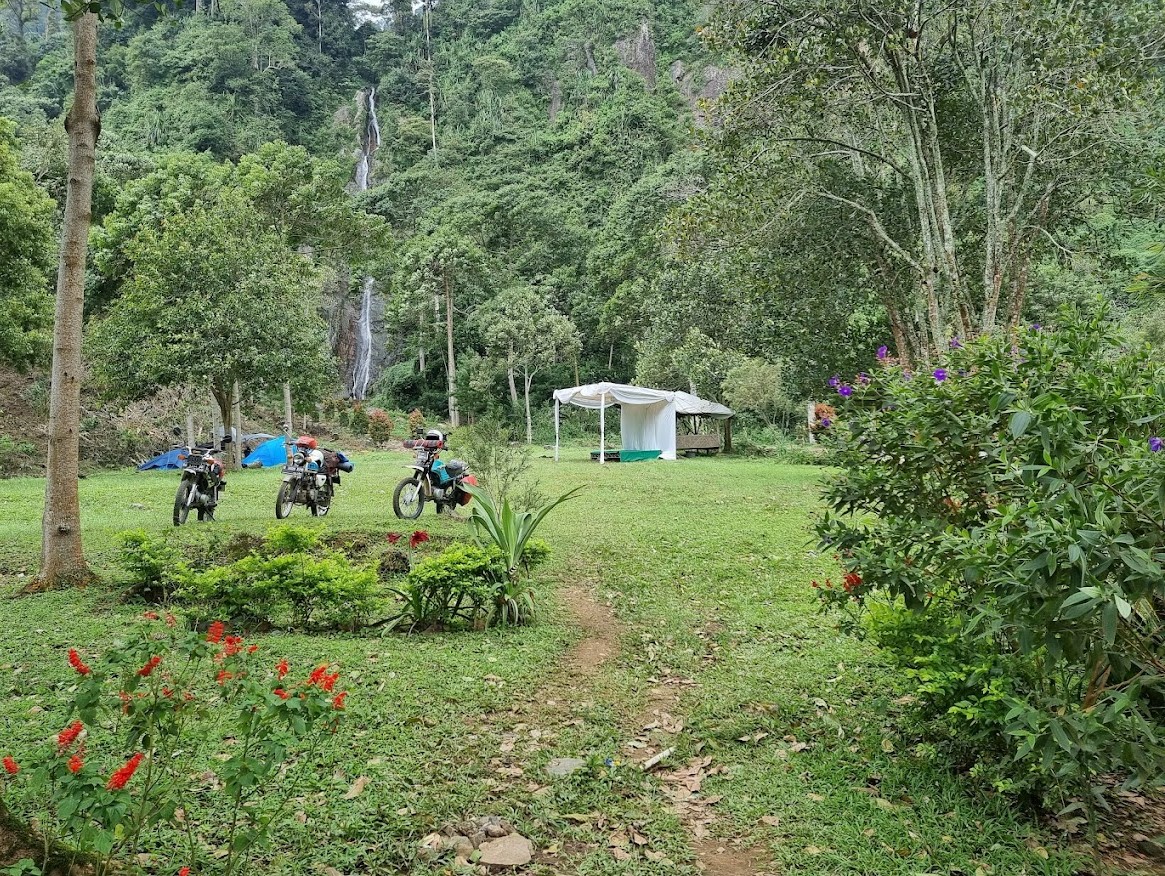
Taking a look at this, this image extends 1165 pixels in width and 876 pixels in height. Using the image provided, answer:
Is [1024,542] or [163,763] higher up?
[1024,542]

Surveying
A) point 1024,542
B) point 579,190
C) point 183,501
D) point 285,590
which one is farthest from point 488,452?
point 579,190

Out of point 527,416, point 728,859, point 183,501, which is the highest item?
point 527,416

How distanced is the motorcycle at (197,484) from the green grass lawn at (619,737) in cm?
151

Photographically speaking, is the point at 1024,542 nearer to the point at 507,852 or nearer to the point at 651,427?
the point at 507,852

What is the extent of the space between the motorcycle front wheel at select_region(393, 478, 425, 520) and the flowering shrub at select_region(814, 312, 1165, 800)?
6625 millimetres

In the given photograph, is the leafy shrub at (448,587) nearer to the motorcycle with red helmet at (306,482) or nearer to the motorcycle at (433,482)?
the motorcycle at (433,482)

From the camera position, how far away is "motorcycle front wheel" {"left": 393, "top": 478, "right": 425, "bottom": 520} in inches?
358

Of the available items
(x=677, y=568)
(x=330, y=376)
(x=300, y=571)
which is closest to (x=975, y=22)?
(x=677, y=568)

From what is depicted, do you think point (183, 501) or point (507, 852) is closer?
point (507, 852)

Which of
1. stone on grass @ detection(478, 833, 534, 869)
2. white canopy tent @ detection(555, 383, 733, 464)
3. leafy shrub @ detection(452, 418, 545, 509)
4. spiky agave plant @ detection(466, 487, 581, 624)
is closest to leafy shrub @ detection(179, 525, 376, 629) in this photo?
spiky agave plant @ detection(466, 487, 581, 624)

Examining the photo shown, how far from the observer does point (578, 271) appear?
37.9 m

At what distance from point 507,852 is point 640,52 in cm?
5856

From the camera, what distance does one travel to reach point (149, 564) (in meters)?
4.70

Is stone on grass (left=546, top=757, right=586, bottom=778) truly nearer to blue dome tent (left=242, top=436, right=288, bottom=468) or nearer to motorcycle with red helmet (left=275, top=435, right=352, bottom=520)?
motorcycle with red helmet (left=275, top=435, right=352, bottom=520)
